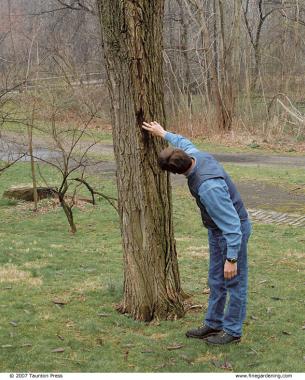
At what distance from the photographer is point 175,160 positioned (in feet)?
15.3

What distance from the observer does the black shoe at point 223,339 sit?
16.6 feet

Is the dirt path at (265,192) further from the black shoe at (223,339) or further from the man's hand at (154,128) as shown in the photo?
the man's hand at (154,128)

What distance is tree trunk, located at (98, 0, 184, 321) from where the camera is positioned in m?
5.17

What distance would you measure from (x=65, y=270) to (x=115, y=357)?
3.44 meters

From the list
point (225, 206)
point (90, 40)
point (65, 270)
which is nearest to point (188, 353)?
point (225, 206)

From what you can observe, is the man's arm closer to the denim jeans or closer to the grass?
the denim jeans

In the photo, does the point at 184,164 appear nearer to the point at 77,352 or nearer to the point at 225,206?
the point at 225,206

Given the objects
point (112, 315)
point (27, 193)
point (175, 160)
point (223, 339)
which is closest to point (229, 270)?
point (223, 339)

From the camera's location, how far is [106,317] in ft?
18.6

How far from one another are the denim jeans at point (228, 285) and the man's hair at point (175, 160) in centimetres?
62

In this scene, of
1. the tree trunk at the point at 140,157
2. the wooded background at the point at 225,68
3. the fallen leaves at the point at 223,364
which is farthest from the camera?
the wooded background at the point at 225,68

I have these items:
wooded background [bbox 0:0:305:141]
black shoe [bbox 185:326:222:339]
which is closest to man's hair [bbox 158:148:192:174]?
black shoe [bbox 185:326:222:339]

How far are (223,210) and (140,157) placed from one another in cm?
106

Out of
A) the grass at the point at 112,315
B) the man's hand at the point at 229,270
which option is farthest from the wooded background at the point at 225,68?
the man's hand at the point at 229,270
